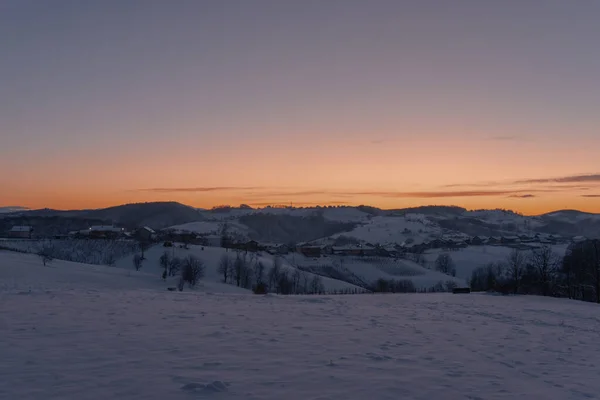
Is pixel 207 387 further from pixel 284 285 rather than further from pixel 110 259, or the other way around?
pixel 110 259

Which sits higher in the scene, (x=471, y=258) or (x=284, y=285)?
(x=284, y=285)

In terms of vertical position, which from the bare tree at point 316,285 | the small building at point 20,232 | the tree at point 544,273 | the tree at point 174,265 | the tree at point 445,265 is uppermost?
the small building at point 20,232

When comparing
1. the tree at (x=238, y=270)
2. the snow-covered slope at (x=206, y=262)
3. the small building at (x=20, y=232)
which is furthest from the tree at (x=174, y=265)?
the small building at (x=20, y=232)

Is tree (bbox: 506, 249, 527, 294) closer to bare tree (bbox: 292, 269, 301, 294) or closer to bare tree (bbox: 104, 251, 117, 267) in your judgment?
bare tree (bbox: 292, 269, 301, 294)

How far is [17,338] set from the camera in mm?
10539

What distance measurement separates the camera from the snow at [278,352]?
7879mm

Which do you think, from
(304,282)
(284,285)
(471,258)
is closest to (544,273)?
(284,285)

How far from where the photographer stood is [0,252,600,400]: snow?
7.88 metres

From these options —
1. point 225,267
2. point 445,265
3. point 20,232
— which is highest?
point 20,232

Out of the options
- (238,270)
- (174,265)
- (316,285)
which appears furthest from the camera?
(238,270)

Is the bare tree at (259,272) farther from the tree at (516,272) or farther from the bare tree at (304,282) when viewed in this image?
the tree at (516,272)

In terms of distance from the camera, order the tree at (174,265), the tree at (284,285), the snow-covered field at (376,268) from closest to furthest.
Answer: the tree at (284,285) < the tree at (174,265) < the snow-covered field at (376,268)

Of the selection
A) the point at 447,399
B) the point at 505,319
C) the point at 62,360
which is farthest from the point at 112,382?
the point at 505,319

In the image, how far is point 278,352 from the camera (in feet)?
34.0
